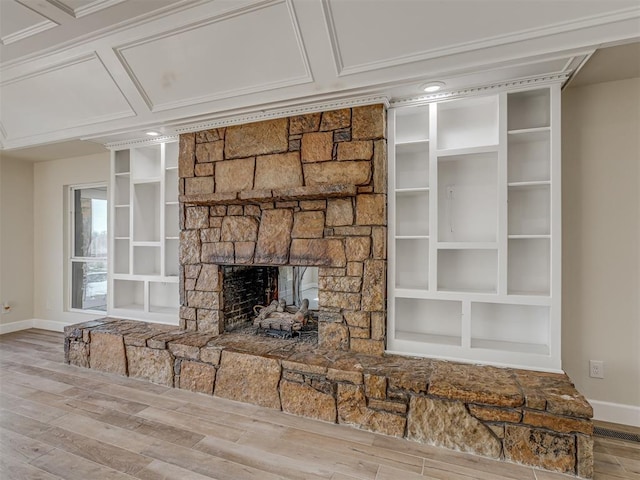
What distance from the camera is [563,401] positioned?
187 centimetres

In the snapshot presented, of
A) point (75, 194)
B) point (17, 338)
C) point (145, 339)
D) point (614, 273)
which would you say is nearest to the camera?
point (614, 273)

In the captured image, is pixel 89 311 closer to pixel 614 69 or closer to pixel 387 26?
pixel 387 26

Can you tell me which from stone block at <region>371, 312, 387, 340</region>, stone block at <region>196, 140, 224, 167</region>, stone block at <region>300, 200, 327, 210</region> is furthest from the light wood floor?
stone block at <region>196, 140, 224, 167</region>

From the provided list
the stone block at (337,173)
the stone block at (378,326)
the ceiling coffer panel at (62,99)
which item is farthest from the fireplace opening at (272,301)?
the ceiling coffer panel at (62,99)

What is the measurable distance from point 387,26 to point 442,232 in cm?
160

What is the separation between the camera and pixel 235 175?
3.01 metres

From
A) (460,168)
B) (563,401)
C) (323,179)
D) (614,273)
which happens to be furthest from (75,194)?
(614,273)

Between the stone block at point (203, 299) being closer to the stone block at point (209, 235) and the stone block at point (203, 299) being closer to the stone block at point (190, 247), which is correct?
the stone block at point (190, 247)

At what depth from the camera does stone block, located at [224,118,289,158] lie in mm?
2845

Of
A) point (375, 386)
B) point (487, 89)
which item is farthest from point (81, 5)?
point (375, 386)

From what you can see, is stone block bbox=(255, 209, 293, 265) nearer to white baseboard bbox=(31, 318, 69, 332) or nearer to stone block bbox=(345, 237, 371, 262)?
stone block bbox=(345, 237, 371, 262)

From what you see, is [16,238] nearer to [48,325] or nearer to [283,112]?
[48,325]

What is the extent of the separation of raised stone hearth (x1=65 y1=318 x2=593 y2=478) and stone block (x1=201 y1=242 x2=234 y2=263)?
72 cm

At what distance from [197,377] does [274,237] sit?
139cm
